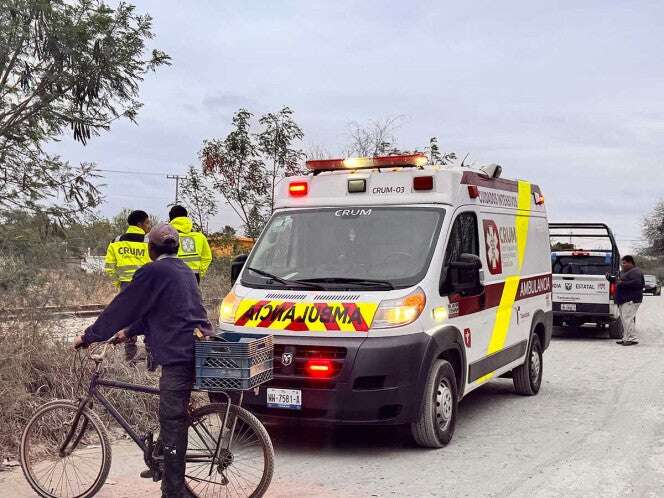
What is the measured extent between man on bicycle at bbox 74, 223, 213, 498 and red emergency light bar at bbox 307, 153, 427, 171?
3.19m

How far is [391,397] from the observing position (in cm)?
627

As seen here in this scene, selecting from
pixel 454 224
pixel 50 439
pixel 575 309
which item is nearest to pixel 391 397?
pixel 454 224

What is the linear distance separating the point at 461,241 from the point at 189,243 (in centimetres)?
348

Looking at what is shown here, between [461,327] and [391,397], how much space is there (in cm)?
124

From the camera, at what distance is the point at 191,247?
933 cm

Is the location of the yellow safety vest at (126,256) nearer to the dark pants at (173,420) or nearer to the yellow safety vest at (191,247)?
the yellow safety vest at (191,247)

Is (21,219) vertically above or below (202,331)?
above

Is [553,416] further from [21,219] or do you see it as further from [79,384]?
[21,219]

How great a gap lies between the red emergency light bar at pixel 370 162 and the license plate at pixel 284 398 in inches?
95.8

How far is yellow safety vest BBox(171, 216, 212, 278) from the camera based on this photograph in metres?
9.13

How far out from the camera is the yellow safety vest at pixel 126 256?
27.8ft

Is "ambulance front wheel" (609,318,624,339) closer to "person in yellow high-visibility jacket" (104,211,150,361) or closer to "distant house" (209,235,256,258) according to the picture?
"distant house" (209,235,256,258)

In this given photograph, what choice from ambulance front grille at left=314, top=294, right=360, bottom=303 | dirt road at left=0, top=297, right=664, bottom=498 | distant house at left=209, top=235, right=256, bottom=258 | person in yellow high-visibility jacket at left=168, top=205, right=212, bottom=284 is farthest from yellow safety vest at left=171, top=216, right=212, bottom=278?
distant house at left=209, top=235, right=256, bottom=258

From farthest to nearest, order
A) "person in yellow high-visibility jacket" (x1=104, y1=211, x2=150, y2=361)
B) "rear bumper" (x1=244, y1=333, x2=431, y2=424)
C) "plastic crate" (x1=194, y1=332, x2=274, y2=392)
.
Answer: "person in yellow high-visibility jacket" (x1=104, y1=211, x2=150, y2=361), "rear bumper" (x1=244, y1=333, x2=431, y2=424), "plastic crate" (x1=194, y1=332, x2=274, y2=392)
